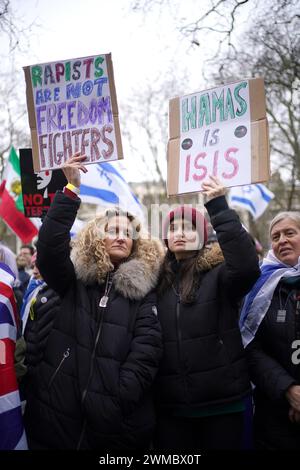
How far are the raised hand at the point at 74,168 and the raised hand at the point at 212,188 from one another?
73cm

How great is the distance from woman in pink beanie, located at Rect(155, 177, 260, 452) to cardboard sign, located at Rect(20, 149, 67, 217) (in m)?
2.06

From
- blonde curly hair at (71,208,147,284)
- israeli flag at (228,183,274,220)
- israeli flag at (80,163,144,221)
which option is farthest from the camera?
israeli flag at (228,183,274,220)

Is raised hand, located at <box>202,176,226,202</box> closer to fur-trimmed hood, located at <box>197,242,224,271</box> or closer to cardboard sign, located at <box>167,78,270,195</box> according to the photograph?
cardboard sign, located at <box>167,78,270,195</box>

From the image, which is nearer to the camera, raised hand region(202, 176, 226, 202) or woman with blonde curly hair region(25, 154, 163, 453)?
woman with blonde curly hair region(25, 154, 163, 453)

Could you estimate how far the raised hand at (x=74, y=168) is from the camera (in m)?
2.59

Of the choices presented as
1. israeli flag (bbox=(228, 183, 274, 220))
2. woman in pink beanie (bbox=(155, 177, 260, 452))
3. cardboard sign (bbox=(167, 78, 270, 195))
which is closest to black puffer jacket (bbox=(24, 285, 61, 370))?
woman in pink beanie (bbox=(155, 177, 260, 452))

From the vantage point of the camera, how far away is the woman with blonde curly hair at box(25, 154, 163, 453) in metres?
2.23

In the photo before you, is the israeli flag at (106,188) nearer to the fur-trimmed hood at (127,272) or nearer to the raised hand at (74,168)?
the raised hand at (74,168)

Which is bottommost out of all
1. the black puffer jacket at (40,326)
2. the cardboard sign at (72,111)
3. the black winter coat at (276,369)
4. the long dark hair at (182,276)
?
the black winter coat at (276,369)

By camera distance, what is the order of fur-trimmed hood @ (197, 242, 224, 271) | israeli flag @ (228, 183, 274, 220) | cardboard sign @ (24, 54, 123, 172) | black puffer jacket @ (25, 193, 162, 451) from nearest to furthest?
black puffer jacket @ (25, 193, 162, 451), fur-trimmed hood @ (197, 242, 224, 271), cardboard sign @ (24, 54, 123, 172), israeli flag @ (228, 183, 274, 220)

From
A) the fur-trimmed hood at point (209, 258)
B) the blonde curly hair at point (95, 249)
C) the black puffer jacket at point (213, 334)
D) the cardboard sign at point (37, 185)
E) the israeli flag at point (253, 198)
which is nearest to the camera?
the black puffer jacket at point (213, 334)

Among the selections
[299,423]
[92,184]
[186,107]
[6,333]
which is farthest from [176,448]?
[92,184]

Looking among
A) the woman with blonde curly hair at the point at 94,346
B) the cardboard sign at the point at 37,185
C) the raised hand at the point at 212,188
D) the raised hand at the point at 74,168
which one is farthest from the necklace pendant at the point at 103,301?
the cardboard sign at the point at 37,185

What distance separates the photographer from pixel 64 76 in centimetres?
294
